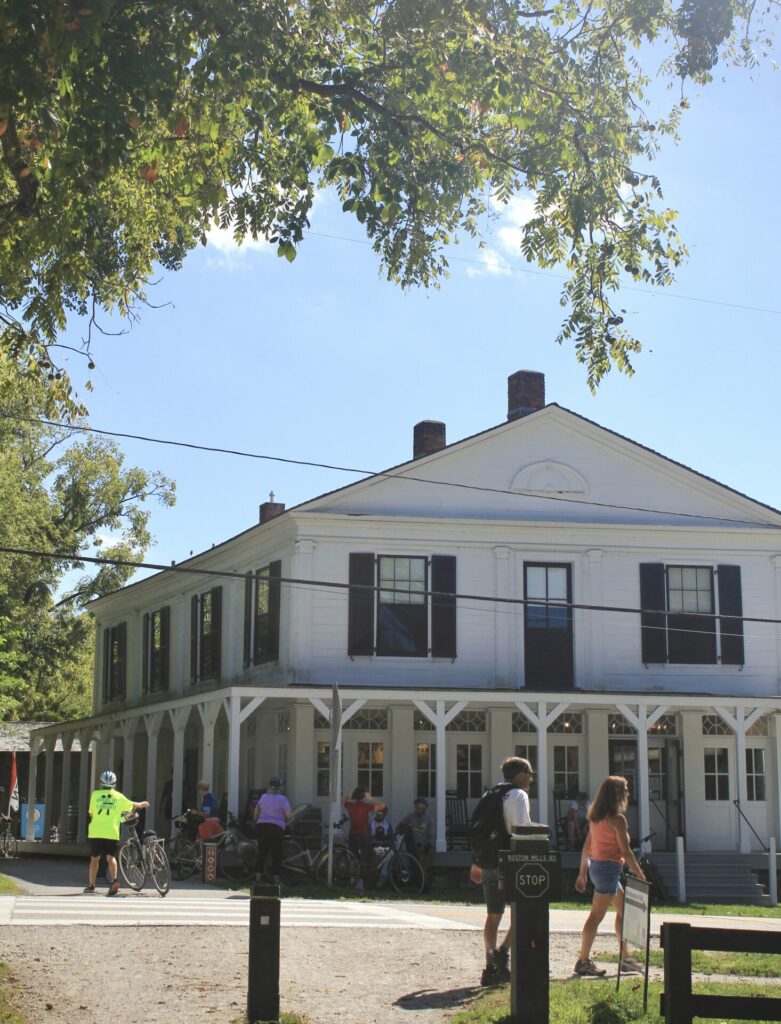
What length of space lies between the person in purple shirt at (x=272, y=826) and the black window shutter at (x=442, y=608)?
21.4 ft

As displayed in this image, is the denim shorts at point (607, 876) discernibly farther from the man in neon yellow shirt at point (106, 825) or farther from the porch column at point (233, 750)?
the porch column at point (233, 750)

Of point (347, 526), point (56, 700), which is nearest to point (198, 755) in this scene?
point (347, 526)

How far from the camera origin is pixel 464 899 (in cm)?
2089

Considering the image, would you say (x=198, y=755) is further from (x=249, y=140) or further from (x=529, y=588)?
(x=249, y=140)

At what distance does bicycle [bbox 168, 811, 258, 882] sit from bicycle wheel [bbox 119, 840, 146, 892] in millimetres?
2786

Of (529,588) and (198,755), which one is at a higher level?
(529,588)

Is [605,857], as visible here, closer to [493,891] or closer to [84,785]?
[493,891]

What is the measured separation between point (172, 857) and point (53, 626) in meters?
23.0

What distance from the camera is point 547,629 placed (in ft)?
88.6

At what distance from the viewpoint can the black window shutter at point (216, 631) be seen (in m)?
30.3

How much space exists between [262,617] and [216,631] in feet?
9.30

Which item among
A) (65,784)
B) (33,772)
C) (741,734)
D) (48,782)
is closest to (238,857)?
(741,734)

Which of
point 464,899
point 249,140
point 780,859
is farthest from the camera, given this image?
point 780,859

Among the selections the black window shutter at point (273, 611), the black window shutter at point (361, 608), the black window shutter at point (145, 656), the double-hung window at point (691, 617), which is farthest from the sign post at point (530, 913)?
the black window shutter at point (145, 656)
